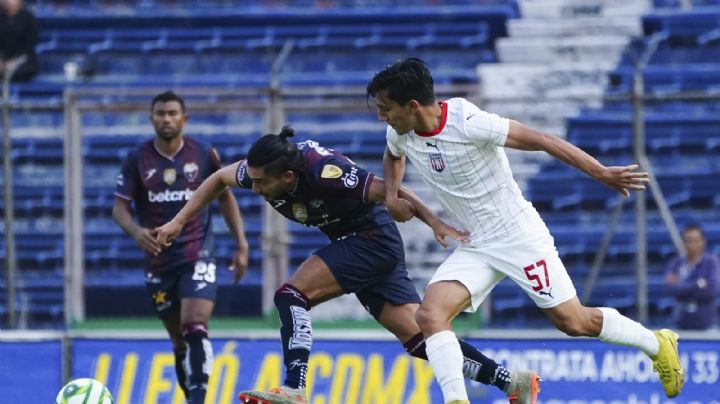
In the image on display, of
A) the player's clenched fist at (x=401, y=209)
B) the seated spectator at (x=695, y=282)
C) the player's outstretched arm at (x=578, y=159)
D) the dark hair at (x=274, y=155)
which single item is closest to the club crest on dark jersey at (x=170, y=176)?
the dark hair at (x=274, y=155)

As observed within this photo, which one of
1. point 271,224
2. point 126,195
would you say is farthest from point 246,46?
point 126,195

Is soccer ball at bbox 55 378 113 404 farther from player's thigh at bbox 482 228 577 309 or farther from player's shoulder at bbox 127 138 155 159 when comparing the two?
player's thigh at bbox 482 228 577 309

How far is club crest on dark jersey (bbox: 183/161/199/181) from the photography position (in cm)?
962

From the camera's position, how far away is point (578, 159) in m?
7.08

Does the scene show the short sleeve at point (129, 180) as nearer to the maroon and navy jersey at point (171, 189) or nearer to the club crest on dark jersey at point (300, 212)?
the maroon and navy jersey at point (171, 189)

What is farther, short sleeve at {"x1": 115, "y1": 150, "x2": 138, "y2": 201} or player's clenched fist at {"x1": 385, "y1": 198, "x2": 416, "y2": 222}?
short sleeve at {"x1": 115, "y1": 150, "x2": 138, "y2": 201}

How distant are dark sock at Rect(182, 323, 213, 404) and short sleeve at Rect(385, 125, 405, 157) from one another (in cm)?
226

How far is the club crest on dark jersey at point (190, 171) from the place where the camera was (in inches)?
379

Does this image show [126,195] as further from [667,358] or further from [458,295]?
[667,358]

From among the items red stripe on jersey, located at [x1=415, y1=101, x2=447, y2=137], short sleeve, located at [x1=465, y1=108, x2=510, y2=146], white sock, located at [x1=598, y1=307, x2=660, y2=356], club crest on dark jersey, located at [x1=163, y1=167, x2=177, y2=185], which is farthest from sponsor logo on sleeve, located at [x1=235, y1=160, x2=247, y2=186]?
white sock, located at [x1=598, y1=307, x2=660, y2=356]

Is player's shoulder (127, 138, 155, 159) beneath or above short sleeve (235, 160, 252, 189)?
above

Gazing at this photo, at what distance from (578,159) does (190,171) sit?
11.4 ft

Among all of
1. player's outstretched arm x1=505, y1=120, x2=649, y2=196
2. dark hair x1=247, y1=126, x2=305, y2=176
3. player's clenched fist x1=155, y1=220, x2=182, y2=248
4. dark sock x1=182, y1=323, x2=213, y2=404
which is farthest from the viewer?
dark sock x1=182, y1=323, x2=213, y2=404

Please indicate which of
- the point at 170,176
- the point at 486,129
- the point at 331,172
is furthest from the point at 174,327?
the point at 486,129
